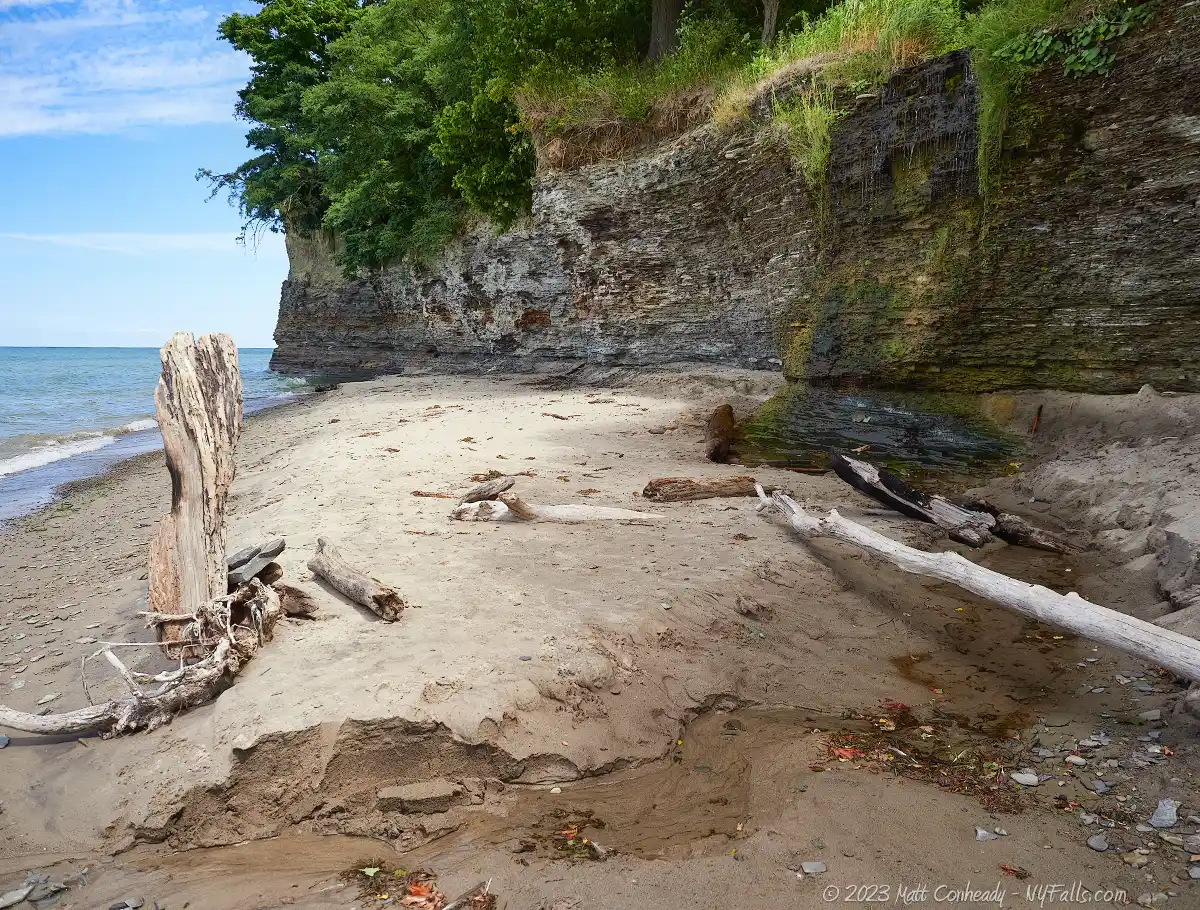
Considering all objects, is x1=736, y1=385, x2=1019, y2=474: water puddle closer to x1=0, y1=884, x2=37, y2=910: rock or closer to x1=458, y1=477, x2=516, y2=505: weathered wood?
x1=458, y1=477, x2=516, y2=505: weathered wood

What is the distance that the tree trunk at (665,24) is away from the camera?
15953 mm

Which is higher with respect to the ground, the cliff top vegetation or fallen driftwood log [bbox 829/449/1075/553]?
the cliff top vegetation

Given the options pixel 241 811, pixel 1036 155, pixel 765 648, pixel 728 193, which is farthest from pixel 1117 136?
pixel 241 811

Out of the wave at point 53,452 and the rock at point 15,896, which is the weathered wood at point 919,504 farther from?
the wave at point 53,452

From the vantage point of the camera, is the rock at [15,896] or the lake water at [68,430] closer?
the rock at [15,896]

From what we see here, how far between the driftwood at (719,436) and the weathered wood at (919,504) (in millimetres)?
2026

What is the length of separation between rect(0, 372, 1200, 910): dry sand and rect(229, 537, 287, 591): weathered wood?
0.39 metres

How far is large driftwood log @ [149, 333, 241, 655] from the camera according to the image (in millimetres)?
3914

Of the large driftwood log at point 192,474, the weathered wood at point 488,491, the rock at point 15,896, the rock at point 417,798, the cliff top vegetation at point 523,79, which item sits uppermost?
the cliff top vegetation at point 523,79

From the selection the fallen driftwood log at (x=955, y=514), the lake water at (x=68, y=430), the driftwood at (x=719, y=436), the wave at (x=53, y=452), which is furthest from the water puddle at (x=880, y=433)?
the wave at (x=53, y=452)

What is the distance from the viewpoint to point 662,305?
15.4m

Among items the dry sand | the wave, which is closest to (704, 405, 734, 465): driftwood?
the dry sand

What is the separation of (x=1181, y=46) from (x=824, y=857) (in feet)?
29.5

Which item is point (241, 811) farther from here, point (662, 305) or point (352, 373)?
point (352, 373)
